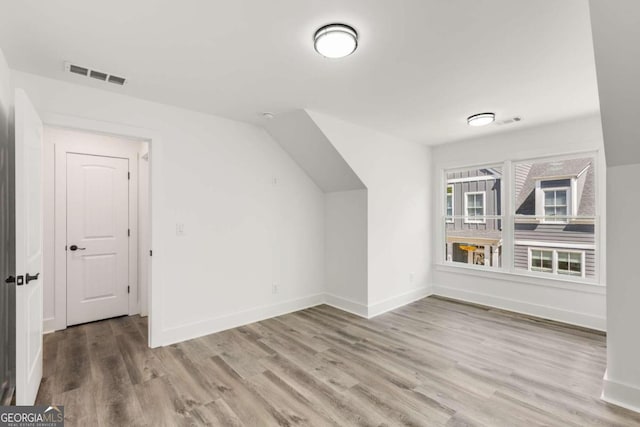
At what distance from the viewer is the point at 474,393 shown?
7.63ft

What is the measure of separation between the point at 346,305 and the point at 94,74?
375cm

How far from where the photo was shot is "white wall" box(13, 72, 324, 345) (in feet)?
9.91

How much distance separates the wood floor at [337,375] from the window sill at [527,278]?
520 mm

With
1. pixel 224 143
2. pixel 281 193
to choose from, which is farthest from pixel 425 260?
pixel 224 143

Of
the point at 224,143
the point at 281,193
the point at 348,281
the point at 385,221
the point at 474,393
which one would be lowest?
the point at 474,393

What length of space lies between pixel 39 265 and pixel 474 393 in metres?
3.46

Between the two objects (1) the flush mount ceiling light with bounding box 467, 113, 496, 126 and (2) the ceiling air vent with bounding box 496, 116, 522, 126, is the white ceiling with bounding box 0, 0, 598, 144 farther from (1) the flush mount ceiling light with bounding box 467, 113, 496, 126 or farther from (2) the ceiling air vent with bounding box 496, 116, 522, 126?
(2) the ceiling air vent with bounding box 496, 116, 522, 126

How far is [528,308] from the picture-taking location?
13.5 ft

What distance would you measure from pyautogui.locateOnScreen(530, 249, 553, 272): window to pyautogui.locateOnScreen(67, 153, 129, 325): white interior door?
551 centimetres

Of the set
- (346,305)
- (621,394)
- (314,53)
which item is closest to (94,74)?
(314,53)

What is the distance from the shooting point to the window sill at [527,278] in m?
3.65

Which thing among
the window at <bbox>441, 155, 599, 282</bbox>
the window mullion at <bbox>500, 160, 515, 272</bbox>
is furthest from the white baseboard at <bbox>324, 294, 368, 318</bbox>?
the window mullion at <bbox>500, 160, 515, 272</bbox>

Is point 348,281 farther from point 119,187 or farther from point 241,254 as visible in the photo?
point 119,187

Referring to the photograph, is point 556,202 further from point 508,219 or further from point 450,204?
point 450,204
